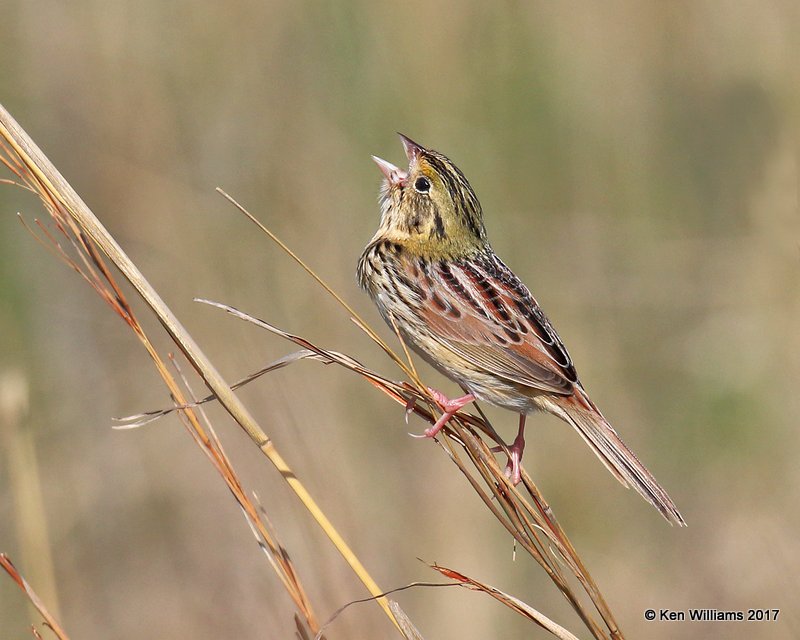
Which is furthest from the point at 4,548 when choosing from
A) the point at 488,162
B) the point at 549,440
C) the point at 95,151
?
the point at 488,162

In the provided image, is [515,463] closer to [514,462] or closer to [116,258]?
[514,462]

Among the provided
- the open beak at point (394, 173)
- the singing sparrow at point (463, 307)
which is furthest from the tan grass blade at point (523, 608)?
the open beak at point (394, 173)

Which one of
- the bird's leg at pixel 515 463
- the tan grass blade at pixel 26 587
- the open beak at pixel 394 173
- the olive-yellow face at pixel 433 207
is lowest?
the bird's leg at pixel 515 463

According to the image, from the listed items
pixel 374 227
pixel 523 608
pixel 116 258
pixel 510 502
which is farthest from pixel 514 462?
pixel 374 227

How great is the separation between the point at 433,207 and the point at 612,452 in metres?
1.24

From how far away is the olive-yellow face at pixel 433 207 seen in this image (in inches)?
168

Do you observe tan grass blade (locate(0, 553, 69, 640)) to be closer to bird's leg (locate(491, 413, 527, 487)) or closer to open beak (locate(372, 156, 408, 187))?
bird's leg (locate(491, 413, 527, 487))

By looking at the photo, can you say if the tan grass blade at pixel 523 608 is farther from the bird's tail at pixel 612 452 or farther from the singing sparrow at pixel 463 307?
the singing sparrow at pixel 463 307

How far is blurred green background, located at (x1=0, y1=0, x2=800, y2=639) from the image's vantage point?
5578mm

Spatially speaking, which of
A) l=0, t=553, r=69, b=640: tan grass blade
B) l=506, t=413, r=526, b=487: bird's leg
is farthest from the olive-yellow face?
l=0, t=553, r=69, b=640: tan grass blade

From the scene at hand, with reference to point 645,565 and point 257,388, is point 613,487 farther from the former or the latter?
point 257,388

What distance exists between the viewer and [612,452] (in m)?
3.59

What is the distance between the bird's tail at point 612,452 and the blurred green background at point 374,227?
1.74 m

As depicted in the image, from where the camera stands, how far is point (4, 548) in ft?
17.7
